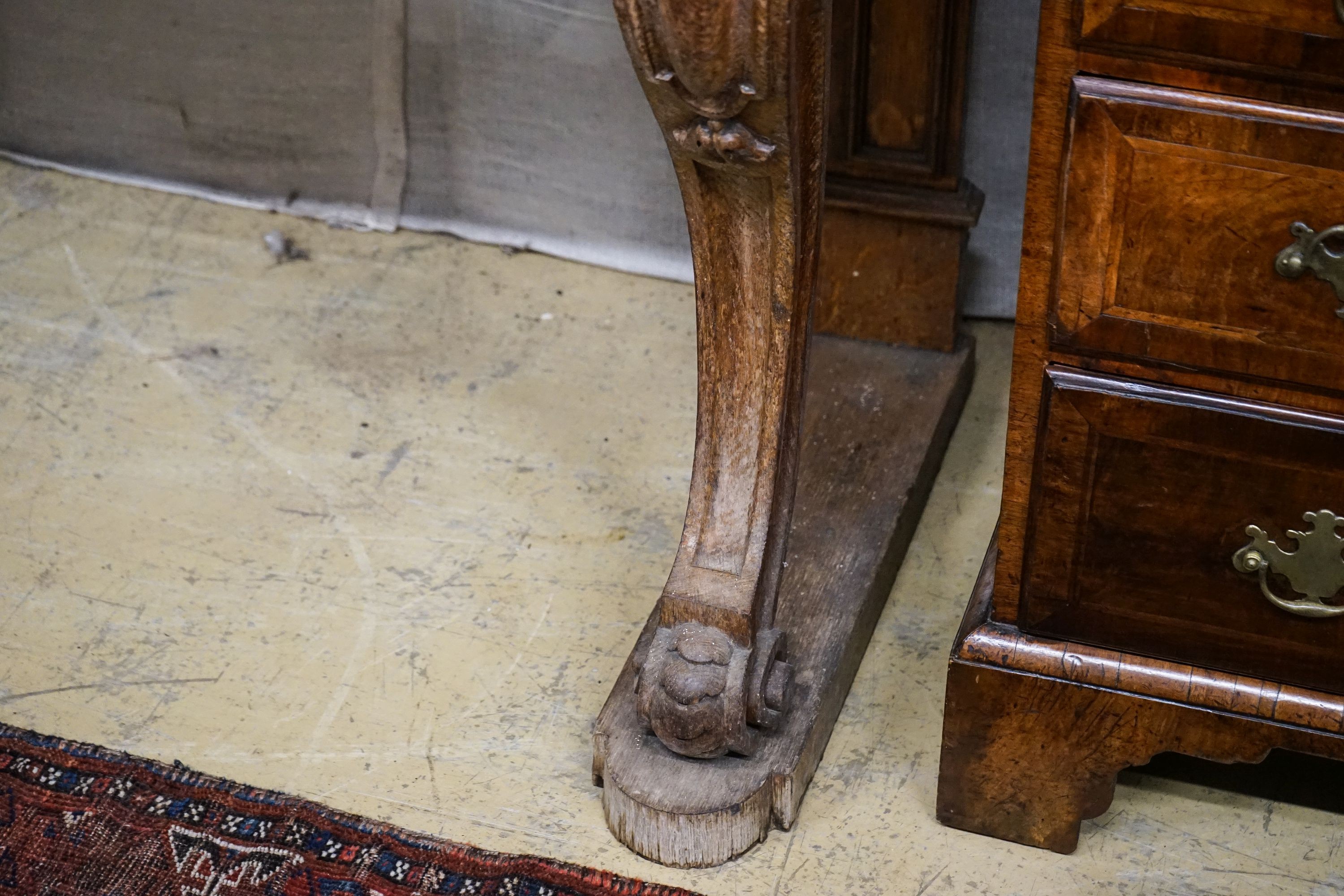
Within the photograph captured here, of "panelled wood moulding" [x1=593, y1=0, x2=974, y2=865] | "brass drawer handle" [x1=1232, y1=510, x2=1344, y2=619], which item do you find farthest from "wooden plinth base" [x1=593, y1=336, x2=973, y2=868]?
"brass drawer handle" [x1=1232, y1=510, x2=1344, y2=619]

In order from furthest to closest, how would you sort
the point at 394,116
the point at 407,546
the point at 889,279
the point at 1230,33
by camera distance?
the point at 394,116
the point at 889,279
the point at 407,546
the point at 1230,33

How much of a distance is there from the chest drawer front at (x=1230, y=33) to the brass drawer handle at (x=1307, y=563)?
30 cm

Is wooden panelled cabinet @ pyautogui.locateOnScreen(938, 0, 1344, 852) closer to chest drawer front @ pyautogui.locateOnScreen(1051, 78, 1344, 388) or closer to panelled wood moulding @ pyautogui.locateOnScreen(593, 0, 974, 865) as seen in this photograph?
chest drawer front @ pyautogui.locateOnScreen(1051, 78, 1344, 388)

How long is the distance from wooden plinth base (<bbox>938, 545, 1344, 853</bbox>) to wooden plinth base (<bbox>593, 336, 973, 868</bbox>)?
13 centimetres

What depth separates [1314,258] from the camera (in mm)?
939

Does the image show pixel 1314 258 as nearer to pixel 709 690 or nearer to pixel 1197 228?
pixel 1197 228

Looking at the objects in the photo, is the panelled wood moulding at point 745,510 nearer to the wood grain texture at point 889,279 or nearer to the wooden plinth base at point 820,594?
the wooden plinth base at point 820,594

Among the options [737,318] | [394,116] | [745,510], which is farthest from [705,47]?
[394,116]

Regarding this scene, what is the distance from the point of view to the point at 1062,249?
3.26ft

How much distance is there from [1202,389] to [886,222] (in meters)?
0.62

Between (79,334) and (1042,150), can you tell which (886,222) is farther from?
(79,334)

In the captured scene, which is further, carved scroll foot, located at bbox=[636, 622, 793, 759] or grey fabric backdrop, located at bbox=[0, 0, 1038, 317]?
grey fabric backdrop, located at bbox=[0, 0, 1038, 317]

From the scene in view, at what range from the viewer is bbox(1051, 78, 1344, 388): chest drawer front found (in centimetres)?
92

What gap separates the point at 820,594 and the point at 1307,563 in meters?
0.43
